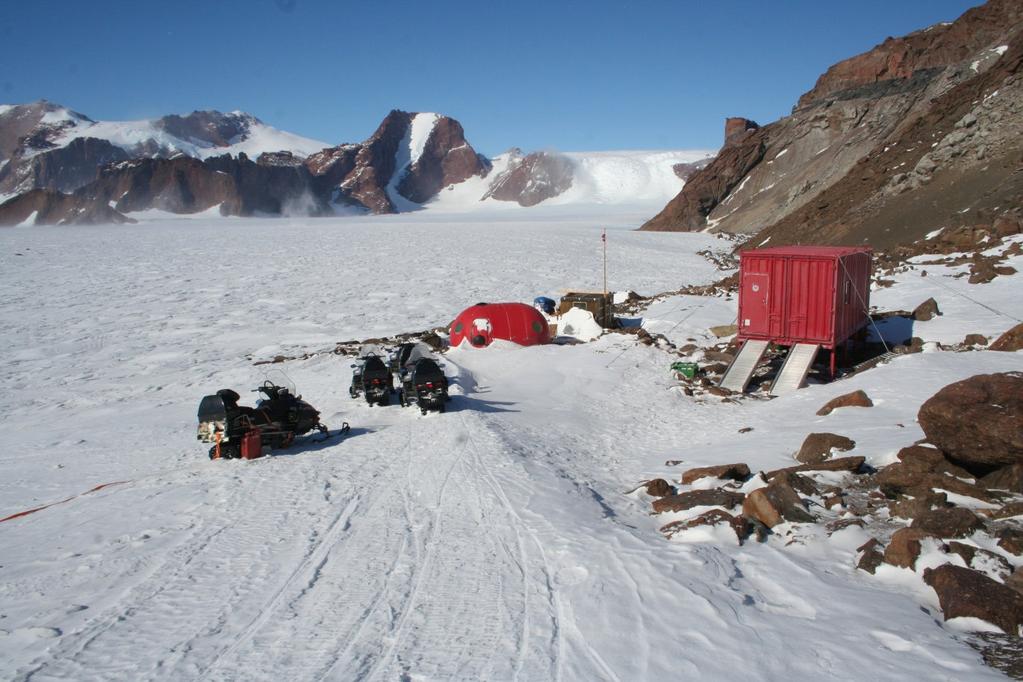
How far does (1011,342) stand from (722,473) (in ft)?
26.9

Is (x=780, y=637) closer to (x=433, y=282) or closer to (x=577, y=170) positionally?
(x=433, y=282)

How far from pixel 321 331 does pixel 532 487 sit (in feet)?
63.2

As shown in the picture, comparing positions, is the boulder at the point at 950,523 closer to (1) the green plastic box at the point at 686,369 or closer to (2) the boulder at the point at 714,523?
(2) the boulder at the point at 714,523

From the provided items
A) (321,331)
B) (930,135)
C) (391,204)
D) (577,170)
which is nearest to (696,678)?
(321,331)

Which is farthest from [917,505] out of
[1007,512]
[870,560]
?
[870,560]

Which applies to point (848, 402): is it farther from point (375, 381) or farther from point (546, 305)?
point (546, 305)

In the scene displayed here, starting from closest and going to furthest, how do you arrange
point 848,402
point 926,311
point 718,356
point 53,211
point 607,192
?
1. point 848,402
2. point 718,356
3. point 926,311
4. point 53,211
5. point 607,192

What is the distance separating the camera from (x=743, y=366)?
51.6 ft

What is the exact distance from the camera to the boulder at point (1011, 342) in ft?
42.9

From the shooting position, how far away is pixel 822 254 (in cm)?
1586

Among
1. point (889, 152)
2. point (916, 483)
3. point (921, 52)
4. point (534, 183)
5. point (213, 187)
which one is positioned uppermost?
point (921, 52)

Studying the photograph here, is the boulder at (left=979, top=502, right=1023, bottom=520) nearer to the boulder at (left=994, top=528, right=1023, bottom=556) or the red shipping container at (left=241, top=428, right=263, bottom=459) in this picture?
the boulder at (left=994, top=528, right=1023, bottom=556)

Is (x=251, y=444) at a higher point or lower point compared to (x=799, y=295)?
lower

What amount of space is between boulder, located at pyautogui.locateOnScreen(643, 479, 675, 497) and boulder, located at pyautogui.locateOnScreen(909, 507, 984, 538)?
3.00 m
